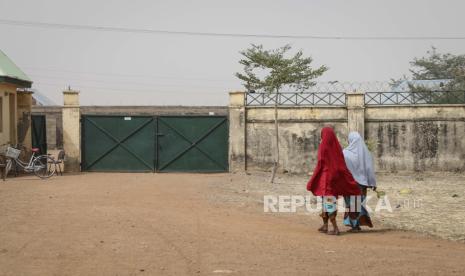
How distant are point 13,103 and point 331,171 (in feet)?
45.5

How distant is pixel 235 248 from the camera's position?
6.89m

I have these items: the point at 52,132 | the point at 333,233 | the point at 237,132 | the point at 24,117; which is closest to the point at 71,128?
the point at 24,117

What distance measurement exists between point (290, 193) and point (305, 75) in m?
9.66

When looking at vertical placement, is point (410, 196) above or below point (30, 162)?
below

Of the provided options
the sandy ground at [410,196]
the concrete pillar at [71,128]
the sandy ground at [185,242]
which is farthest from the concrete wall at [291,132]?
the sandy ground at [185,242]

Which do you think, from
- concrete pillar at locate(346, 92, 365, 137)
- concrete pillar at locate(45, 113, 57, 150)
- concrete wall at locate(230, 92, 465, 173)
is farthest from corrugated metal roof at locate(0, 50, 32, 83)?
concrete pillar at locate(45, 113, 57, 150)

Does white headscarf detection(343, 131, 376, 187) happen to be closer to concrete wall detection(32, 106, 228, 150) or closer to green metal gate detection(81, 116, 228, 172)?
green metal gate detection(81, 116, 228, 172)

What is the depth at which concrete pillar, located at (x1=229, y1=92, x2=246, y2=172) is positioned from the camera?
18859 millimetres

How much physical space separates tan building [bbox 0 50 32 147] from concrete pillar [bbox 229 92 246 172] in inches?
272

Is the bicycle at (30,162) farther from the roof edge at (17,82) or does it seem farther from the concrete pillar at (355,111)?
the concrete pillar at (355,111)

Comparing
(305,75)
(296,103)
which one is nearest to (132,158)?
(296,103)

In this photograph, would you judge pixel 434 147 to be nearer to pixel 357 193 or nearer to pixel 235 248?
pixel 357 193

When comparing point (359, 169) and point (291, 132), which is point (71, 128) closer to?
point (291, 132)

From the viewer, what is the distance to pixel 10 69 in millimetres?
18297
